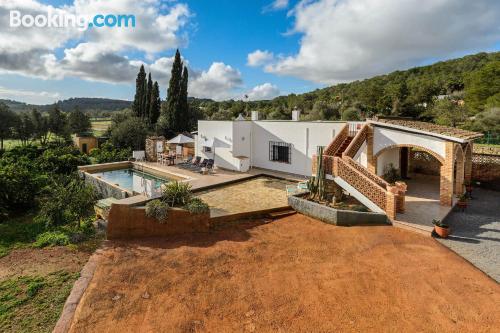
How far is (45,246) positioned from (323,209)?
10265 millimetres

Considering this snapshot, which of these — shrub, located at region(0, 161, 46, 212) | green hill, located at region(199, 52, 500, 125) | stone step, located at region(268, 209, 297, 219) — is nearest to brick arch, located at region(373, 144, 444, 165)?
stone step, located at region(268, 209, 297, 219)

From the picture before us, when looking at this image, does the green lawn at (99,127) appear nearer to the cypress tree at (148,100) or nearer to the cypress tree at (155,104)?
the cypress tree at (148,100)

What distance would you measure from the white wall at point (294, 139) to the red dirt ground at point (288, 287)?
8064 mm

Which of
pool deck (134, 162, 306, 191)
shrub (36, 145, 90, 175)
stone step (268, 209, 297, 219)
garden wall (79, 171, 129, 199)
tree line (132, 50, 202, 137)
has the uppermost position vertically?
tree line (132, 50, 202, 137)

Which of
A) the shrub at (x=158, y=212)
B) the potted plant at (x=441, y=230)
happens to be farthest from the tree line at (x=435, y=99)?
the shrub at (x=158, y=212)

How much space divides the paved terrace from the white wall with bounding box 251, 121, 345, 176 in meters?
5.37

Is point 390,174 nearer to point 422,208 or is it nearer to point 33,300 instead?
point 422,208

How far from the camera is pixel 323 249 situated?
9.16 meters

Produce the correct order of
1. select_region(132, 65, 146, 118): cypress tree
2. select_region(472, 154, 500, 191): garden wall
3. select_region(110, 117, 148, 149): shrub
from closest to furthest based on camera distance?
select_region(472, 154, 500, 191): garden wall → select_region(110, 117, 148, 149): shrub → select_region(132, 65, 146, 118): cypress tree

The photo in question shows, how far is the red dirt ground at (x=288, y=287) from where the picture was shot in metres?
5.90

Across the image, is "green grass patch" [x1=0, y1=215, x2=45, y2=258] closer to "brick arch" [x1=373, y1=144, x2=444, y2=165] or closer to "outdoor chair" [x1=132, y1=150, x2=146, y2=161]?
"outdoor chair" [x1=132, y1=150, x2=146, y2=161]

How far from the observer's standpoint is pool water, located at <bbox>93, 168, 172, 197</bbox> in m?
13.7

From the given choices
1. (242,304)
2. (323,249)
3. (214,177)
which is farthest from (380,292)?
(214,177)

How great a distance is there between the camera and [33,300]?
6.73 meters
